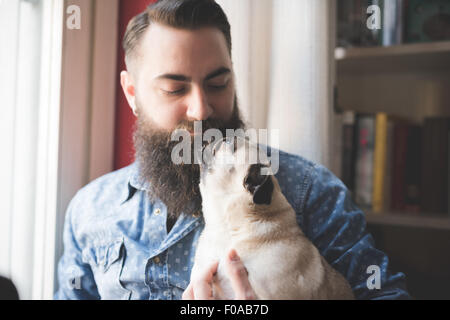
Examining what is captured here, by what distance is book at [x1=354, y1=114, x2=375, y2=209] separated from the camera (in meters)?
0.83

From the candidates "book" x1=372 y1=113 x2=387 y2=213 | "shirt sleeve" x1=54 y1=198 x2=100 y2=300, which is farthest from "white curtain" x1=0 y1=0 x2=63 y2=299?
"book" x1=372 y1=113 x2=387 y2=213

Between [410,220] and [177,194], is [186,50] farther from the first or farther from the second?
[410,220]

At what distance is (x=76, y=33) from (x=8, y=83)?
226 millimetres

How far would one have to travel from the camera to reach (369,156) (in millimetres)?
838

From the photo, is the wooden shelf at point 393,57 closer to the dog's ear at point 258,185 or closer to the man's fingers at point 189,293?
the dog's ear at point 258,185

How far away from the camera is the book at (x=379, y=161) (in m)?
0.84

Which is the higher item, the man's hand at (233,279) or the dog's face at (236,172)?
the dog's face at (236,172)

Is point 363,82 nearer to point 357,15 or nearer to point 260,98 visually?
point 357,15

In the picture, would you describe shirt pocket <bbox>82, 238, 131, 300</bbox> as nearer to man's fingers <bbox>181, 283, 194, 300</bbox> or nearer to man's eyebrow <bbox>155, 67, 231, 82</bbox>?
man's fingers <bbox>181, 283, 194, 300</bbox>

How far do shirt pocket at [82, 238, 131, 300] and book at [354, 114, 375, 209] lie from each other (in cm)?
55

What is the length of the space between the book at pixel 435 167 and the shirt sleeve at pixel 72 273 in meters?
0.80

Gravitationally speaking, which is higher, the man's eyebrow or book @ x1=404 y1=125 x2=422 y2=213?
the man's eyebrow

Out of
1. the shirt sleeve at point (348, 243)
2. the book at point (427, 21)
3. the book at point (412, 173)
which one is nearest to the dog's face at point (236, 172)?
the shirt sleeve at point (348, 243)
